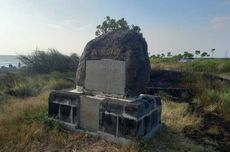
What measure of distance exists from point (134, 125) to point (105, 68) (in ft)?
4.10

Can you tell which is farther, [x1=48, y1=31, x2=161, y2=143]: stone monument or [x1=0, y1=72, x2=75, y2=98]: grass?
[x1=0, y1=72, x2=75, y2=98]: grass

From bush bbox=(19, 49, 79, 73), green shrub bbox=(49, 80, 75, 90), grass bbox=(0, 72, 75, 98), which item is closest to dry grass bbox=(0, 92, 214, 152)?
grass bbox=(0, 72, 75, 98)

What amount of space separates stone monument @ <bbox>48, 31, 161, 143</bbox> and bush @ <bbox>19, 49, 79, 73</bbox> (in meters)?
9.85

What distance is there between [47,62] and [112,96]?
11.0m

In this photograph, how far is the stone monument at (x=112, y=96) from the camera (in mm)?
4367

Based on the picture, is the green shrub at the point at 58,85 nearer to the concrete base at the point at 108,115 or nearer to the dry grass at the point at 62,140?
the dry grass at the point at 62,140

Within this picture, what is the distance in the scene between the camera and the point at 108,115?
14.7ft

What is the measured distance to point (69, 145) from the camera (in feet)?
14.0

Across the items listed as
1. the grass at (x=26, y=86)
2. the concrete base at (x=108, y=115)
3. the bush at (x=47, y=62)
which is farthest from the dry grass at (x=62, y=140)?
the bush at (x=47, y=62)

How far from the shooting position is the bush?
1455cm

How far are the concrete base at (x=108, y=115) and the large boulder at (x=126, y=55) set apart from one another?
302 millimetres

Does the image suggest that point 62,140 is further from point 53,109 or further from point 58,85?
point 58,85

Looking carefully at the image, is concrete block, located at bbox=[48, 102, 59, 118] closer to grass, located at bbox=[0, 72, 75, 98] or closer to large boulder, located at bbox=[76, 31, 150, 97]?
large boulder, located at bbox=[76, 31, 150, 97]

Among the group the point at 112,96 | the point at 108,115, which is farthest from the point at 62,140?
the point at 112,96
